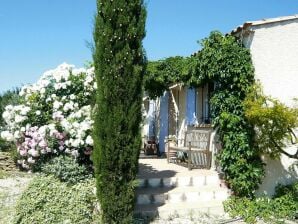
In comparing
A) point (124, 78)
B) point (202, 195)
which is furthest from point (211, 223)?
point (124, 78)

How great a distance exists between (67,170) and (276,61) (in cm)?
522

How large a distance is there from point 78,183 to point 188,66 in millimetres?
4676

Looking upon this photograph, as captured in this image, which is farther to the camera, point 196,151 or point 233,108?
point 196,151

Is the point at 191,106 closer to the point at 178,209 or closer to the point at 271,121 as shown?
the point at 271,121

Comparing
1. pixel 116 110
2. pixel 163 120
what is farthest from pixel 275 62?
pixel 163 120

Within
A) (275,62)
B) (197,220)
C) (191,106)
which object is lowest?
(197,220)

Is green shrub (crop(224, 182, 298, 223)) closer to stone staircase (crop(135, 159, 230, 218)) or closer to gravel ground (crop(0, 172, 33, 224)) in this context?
stone staircase (crop(135, 159, 230, 218))

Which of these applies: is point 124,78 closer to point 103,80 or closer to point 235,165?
point 103,80

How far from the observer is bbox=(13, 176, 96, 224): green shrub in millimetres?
7719

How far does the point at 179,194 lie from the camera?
29.9 ft

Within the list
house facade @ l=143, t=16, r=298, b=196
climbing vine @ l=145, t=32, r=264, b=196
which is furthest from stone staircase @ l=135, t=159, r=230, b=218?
→ house facade @ l=143, t=16, r=298, b=196

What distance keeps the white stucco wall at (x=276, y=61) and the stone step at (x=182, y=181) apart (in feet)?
3.82

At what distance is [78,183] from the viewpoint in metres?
8.35

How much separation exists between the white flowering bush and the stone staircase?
1600 mm
